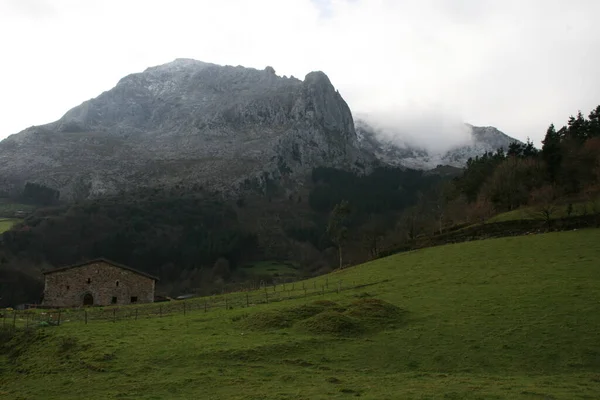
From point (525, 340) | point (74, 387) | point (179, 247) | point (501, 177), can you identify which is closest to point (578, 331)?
point (525, 340)

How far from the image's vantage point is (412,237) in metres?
92.4

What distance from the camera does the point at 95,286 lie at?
70.6 meters

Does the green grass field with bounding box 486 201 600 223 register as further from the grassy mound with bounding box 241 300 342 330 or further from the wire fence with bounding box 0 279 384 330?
the grassy mound with bounding box 241 300 342 330

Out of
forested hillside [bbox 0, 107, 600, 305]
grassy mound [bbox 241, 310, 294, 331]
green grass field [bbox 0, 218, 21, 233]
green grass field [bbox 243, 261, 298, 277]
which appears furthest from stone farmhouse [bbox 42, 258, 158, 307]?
green grass field [bbox 0, 218, 21, 233]

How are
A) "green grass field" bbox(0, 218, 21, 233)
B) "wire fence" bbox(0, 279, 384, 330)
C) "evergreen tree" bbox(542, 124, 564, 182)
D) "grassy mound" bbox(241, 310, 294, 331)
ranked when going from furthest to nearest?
"green grass field" bbox(0, 218, 21, 233) < "evergreen tree" bbox(542, 124, 564, 182) < "wire fence" bbox(0, 279, 384, 330) < "grassy mound" bbox(241, 310, 294, 331)

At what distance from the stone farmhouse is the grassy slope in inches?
1051

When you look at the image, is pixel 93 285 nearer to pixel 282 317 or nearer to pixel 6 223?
pixel 282 317

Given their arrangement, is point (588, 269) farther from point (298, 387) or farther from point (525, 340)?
point (298, 387)

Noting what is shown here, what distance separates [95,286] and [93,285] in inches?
11.2

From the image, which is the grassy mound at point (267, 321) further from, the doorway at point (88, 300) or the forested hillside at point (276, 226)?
the forested hillside at point (276, 226)

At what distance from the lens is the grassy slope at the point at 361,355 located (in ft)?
81.9

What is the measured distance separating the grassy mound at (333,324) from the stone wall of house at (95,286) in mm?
40407

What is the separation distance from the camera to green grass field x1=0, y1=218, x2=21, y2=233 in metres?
153

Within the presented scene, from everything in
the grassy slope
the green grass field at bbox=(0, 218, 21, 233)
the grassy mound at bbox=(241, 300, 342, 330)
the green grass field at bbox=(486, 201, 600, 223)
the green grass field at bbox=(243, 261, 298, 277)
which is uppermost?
the green grass field at bbox=(0, 218, 21, 233)
